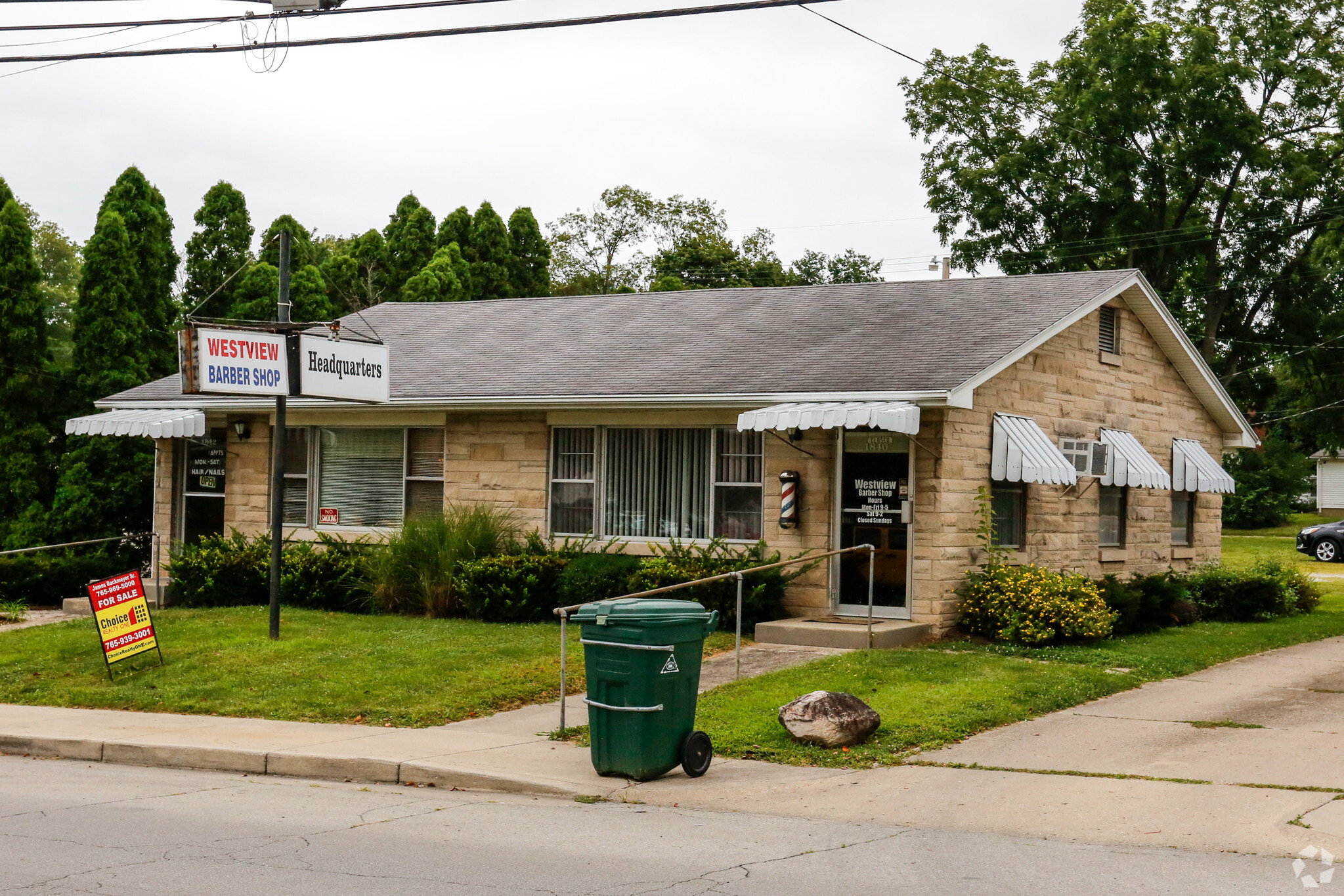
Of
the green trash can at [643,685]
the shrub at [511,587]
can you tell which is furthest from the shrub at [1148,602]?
the green trash can at [643,685]

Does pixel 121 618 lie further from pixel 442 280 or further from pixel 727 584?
pixel 442 280

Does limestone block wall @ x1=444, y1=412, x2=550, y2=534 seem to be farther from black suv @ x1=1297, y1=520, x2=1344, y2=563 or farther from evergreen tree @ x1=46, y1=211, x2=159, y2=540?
black suv @ x1=1297, y1=520, x2=1344, y2=563

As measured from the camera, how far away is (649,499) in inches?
708

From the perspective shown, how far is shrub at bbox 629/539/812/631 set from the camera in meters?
16.1

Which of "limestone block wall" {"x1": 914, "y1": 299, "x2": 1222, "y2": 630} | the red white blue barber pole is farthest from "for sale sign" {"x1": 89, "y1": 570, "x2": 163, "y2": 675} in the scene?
"limestone block wall" {"x1": 914, "y1": 299, "x2": 1222, "y2": 630}

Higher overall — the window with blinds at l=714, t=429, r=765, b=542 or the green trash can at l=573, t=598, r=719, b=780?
the window with blinds at l=714, t=429, r=765, b=542

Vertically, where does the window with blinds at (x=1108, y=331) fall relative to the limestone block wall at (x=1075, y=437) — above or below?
above

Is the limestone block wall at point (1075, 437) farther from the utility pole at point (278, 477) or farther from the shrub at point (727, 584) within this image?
the utility pole at point (278, 477)

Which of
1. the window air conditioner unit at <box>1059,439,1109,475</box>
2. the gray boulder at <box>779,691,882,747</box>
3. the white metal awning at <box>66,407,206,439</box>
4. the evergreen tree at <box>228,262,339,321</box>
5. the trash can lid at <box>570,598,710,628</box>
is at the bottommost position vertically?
the gray boulder at <box>779,691,882,747</box>

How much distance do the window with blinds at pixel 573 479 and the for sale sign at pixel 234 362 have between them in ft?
16.3

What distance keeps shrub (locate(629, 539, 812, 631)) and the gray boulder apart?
548cm

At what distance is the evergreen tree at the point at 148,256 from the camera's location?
24.5m

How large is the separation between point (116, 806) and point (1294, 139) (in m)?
38.1

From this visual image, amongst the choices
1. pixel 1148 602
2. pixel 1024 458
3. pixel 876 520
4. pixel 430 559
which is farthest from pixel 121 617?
pixel 1148 602
